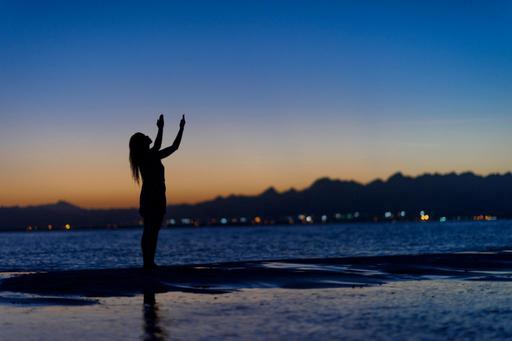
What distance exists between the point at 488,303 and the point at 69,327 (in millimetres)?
5495

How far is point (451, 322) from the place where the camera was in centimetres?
729

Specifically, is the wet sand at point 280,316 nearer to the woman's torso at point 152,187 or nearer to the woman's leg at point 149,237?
the woman's leg at point 149,237

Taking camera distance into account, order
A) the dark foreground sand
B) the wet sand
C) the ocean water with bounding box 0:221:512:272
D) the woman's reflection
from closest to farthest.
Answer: the woman's reflection, the wet sand, the dark foreground sand, the ocean water with bounding box 0:221:512:272

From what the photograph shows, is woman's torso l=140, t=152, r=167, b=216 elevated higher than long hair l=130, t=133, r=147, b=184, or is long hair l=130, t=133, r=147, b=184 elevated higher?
long hair l=130, t=133, r=147, b=184

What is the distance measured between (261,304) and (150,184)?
495 centimetres

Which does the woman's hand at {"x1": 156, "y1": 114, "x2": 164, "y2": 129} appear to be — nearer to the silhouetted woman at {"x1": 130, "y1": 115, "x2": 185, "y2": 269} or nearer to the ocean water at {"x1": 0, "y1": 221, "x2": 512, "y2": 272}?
the silhouetted woman at {"x1": 130, "y1": 115, "x2": 185, "y2": 269}

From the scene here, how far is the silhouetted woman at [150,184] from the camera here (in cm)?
1296

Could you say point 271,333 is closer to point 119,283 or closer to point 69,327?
point 69,327

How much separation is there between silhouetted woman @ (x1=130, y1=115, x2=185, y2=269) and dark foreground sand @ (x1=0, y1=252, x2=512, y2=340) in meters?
0.69

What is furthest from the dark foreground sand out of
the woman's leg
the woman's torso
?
the woman's torso

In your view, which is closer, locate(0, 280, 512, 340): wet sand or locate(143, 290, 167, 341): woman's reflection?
locate(143, 290, 167, 341): woman's reflection

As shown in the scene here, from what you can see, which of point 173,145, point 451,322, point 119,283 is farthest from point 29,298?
point 451,322

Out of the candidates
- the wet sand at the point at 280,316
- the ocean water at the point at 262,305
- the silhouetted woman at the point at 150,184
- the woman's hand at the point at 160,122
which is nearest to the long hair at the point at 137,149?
the silhouetted woman at the point at 150,184

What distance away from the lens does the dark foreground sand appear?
678cm
